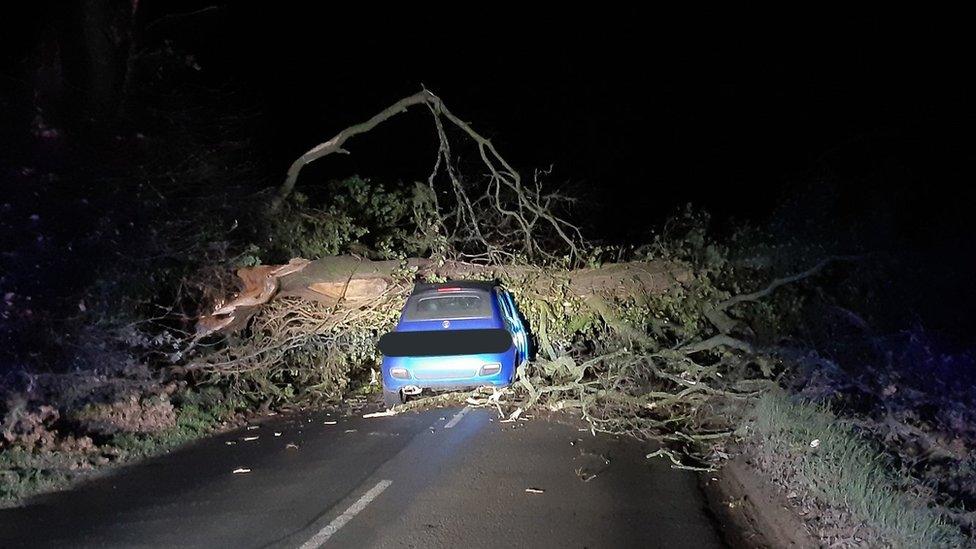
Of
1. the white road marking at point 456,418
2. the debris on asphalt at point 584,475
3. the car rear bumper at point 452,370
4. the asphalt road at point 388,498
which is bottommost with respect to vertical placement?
the white road marking at point 456,418

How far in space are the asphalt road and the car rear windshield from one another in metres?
1.51

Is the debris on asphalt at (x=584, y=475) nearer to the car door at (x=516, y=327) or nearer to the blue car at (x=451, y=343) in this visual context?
the blue car at (x=451, y=343)

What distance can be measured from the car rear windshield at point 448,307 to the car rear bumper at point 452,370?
0.65 meters

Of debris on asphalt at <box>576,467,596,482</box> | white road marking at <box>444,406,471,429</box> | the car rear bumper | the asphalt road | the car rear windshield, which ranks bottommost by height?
white road marking at <box>444,406,471,429</box>

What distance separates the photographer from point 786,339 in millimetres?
11578

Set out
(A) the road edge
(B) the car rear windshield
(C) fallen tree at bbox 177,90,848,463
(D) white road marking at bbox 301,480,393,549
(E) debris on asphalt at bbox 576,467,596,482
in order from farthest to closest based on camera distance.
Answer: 1. (C) fallen tree at bbox 177,90,848,463
2. (B) the car rear windshield
3. (E) debris on asphalt at bbox 576,467,596,482
4. (A) the road edge
5. (D) white road marking at bbox 301,480,393,549

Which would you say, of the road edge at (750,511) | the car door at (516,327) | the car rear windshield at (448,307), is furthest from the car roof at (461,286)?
the road edge at (750,511)

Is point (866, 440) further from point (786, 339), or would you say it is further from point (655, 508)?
point (786, 339)

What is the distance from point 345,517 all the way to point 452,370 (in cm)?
373

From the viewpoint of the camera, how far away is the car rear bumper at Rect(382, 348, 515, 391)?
34.4 feet

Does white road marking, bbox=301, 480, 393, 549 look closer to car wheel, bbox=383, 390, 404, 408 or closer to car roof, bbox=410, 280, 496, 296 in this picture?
car wheel, bbox=383, 390, 404, 408

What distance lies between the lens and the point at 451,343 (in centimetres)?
1059

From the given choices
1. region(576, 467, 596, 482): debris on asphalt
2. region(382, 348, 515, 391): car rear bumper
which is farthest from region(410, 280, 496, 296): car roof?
region(576, 467, 596, 482): debris on asphalt

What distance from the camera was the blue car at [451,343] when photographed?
34.5 feet
